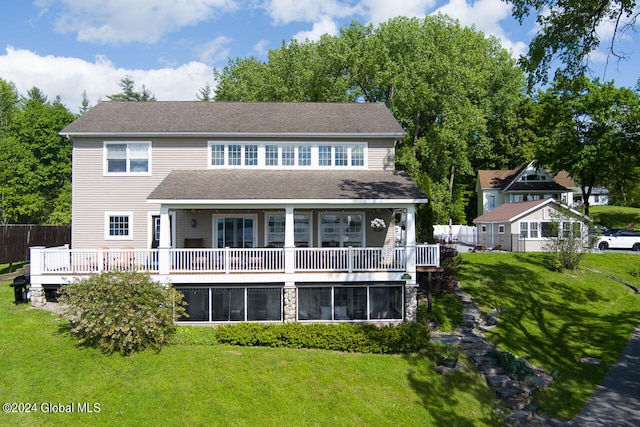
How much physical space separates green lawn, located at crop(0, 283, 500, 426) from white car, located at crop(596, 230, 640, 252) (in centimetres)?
2548

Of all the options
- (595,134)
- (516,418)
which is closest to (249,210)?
(516,418)

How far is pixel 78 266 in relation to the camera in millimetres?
17234

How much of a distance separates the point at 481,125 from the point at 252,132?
846 inches

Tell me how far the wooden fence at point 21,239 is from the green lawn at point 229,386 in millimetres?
10527

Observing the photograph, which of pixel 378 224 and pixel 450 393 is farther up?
pixel 378 224

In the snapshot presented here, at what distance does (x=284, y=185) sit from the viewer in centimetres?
1867

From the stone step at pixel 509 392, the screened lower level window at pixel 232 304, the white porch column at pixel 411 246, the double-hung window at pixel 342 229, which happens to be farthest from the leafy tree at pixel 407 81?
the stone step at pixel 509 392

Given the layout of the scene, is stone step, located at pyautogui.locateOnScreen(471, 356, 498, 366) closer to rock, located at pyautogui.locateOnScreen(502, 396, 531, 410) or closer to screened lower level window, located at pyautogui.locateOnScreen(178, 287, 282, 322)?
rock, located at pyautogui.locateOnScreen(502, 396, 531, 410)

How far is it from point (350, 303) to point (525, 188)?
109 feet

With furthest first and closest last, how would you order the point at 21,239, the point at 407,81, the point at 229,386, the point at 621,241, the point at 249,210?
1. the point at 621,241
2. the point at 407,81
3. the point at 21,239
4. the point at 249,210
5. the point at 229,386

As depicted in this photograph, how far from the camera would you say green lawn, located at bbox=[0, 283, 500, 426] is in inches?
→ 465

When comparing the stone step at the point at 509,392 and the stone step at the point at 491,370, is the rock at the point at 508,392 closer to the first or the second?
the stone step at the point at 509,392

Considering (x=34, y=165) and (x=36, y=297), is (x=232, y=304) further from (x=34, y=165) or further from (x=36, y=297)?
(x=34, y=165)

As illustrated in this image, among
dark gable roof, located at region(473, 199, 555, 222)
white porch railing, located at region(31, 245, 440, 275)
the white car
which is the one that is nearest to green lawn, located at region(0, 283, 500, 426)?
white porch railing, located at region(31, 245, 440, 275)
